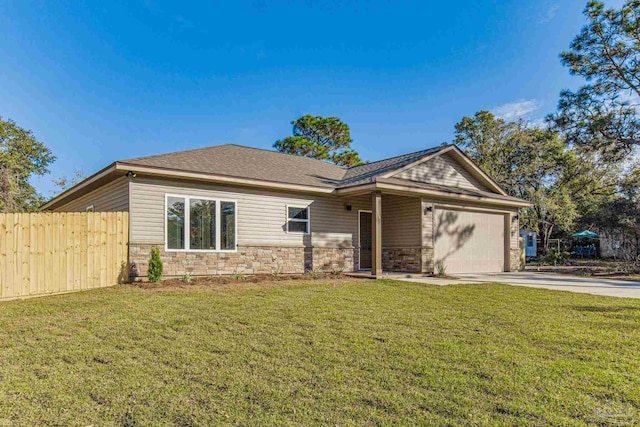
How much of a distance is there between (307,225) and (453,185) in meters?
6.07

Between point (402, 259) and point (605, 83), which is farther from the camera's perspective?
point (605, 83)

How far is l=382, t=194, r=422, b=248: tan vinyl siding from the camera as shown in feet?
42.5

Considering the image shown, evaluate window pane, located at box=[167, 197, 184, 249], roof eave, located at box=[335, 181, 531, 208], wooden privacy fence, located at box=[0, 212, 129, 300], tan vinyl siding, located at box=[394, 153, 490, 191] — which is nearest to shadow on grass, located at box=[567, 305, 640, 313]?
roof eave, located at box=[335, 181, 531, 208]

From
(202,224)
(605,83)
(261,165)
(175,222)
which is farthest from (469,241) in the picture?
(175,222)

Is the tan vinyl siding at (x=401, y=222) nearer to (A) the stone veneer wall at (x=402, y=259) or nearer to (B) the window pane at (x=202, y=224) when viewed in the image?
(A) the stone veneer wall at (x=402, y=259)

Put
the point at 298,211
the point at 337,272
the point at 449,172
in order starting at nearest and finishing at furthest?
the point at 298,211 < the point at 337,272 < the point at 449,172

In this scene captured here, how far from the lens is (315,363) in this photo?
→ 3.79 m

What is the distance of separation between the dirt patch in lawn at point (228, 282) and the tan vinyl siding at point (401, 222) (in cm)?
296

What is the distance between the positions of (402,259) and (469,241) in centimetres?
291

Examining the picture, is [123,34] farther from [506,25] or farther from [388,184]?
[506,25]

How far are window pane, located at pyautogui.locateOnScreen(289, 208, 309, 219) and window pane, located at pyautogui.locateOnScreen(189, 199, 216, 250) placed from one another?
8.22ft

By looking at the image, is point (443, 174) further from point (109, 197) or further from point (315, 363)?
point (315, 363)

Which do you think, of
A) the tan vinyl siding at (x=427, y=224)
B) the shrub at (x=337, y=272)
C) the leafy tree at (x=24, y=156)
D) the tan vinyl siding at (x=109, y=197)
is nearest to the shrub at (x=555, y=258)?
the tan vinyl siding at (x=427, y=224)

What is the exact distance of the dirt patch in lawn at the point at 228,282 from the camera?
866 cm
